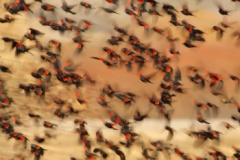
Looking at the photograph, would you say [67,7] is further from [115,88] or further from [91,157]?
[91,157]

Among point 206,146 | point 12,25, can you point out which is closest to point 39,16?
point 12,25

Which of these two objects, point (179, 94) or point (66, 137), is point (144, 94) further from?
point (66, 137)

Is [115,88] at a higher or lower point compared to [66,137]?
higher

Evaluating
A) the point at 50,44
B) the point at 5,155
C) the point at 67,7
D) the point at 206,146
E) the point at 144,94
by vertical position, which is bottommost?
the point at 5,155

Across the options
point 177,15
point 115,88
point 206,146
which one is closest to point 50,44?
point 115,88

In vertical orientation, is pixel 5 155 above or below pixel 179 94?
below

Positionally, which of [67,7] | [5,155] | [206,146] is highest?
[67,7]
